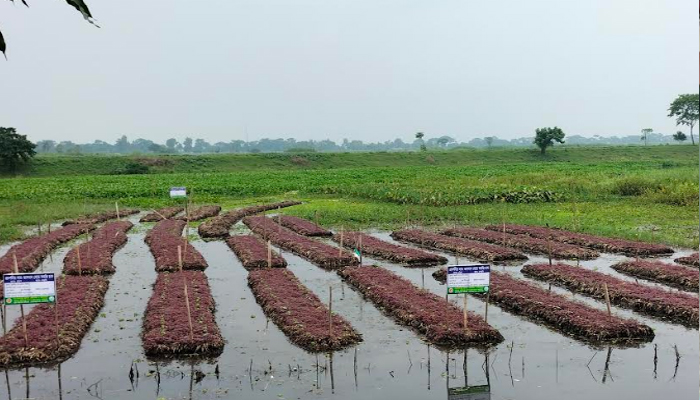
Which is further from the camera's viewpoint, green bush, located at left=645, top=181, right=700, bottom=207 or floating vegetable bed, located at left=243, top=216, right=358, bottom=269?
green bush, located at left=645, top=181, right=700, bottom=207

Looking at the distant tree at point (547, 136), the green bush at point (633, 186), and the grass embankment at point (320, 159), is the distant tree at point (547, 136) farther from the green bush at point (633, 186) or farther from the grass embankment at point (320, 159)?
the green bush at point (633, 186)

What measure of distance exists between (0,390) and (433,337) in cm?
691

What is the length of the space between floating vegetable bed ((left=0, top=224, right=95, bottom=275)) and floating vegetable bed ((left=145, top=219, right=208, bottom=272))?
261 centimetres

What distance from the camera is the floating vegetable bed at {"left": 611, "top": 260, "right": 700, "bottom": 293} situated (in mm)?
14805

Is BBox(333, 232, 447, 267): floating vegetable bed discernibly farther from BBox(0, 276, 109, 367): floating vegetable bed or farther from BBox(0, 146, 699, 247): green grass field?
BBox(0, 276, 109, 367): floating vegetable bed

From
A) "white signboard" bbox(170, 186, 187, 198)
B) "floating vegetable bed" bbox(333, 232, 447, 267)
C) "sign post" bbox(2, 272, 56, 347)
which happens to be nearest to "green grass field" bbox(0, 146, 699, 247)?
"floating vegetable bed" bbox(333, 232, 447, 267)

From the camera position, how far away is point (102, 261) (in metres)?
18.0

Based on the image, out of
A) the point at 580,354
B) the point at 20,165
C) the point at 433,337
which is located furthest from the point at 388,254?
the point at 20,165

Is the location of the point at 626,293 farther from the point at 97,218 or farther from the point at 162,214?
the point at 97,218

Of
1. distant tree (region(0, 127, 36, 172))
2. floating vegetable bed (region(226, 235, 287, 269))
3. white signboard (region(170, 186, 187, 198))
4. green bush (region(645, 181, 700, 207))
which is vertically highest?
distant tree (region(0, 127, 36, 172))

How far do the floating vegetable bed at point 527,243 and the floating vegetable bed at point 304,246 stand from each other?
17.7ft

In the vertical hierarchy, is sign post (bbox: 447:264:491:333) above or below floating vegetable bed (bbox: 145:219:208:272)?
Result: above

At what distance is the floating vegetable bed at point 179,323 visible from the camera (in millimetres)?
10609

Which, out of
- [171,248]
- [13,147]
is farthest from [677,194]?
[13,147]
